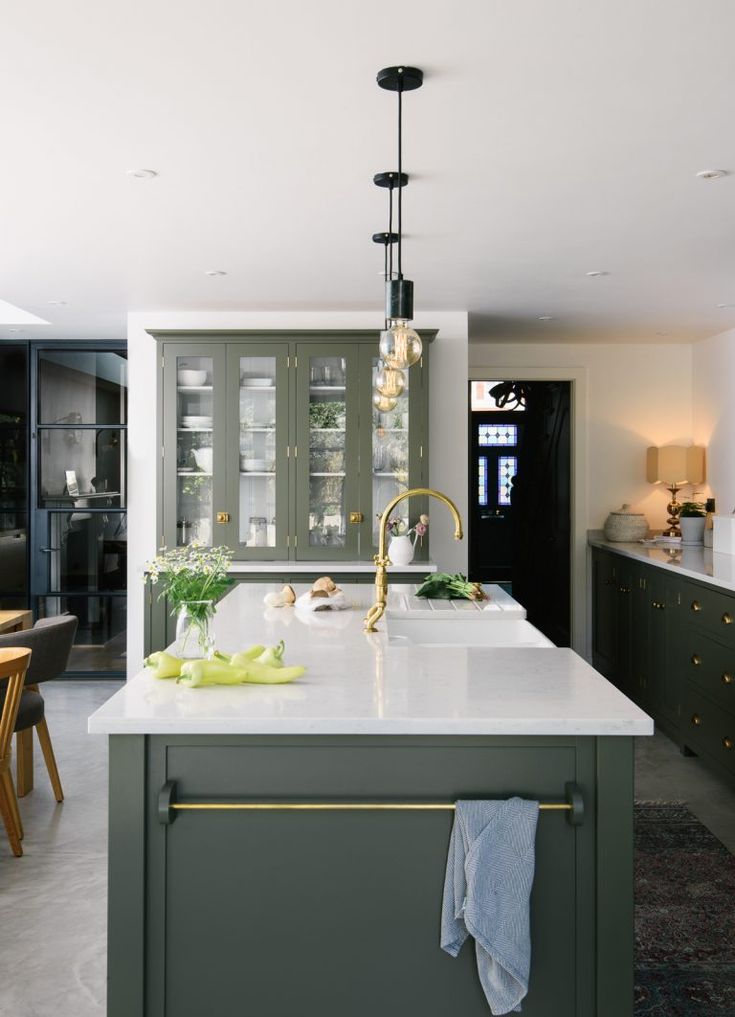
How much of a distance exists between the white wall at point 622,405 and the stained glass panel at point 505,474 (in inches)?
141

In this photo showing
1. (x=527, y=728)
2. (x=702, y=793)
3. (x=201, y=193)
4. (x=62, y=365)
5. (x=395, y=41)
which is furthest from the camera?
(x=62, y=365)

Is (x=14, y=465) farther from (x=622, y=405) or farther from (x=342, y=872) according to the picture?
(x=342, y=872)

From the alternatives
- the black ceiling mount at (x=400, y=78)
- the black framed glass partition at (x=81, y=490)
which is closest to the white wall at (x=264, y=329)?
the black framed glass partition at (x=81, y=490)

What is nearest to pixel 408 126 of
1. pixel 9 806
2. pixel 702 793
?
pixel 9 806

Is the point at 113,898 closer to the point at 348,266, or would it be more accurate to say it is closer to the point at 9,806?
the point at 9,806

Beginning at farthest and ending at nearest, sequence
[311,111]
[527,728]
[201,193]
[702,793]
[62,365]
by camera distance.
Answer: [62,365]
[702,793]
[201,193]
[311,111]
[527,728]

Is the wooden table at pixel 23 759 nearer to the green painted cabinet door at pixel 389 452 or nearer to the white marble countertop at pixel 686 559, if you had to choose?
the green painted cabinet door at pixel 389 452

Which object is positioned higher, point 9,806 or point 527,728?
point 527,728

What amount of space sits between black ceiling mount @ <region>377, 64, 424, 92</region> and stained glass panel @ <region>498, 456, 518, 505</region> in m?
8.24

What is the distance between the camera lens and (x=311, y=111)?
8.71 ft

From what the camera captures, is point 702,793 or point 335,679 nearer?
point 335,679

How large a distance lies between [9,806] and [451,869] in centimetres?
223

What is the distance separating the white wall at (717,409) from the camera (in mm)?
6238

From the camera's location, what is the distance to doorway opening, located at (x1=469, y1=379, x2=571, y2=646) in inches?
292
